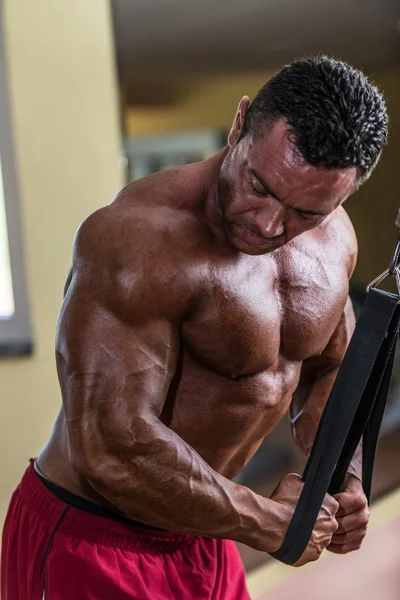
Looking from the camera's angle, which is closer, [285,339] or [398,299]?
[398,299]

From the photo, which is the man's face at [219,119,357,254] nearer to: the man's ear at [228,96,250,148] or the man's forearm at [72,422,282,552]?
the man's ear at [228,96,250,148]

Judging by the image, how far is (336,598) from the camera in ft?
7.07

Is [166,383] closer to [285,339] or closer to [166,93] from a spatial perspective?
[285,339]

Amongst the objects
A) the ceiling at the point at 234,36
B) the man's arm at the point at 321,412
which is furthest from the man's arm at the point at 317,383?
the ceiling at the point at 234,36

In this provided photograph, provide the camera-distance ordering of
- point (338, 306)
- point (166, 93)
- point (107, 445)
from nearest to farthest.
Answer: point (107, 445)
point (338, 306)
point (166, 93)

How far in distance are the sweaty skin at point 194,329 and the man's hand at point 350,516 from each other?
0.04 feet

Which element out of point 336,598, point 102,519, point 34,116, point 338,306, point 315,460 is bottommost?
point 336,598

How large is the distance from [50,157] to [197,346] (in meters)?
1.05

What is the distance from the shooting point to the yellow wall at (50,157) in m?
1.85

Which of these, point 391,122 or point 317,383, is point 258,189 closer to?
point 317,383

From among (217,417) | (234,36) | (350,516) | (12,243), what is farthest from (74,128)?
(350,516)

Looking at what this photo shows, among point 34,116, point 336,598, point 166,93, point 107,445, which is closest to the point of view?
point 107,445

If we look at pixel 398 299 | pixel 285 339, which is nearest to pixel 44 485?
pixel 285 339

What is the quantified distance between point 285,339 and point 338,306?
0.35ft
